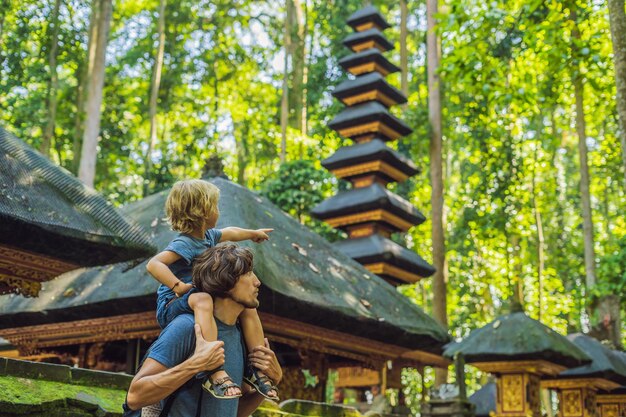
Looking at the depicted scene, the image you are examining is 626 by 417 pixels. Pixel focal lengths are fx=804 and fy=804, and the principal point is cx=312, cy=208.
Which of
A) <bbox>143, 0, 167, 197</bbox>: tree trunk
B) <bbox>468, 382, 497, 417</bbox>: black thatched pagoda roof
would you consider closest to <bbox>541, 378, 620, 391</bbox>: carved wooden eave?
<bbox>468, 382, 497, 417</bbox>: black thatched pagoda roof

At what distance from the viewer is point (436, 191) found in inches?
829

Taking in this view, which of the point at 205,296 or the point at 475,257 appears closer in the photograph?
the point at 205,296

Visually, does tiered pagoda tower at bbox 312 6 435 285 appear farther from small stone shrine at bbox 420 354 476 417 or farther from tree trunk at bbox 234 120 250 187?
tree trunk at bbox 234 120 250 187

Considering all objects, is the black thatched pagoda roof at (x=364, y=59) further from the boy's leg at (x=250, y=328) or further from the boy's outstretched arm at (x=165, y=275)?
the boy's leg at (x=250, y=328)

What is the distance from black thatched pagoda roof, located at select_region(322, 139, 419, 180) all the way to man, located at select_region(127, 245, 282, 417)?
58.1ft

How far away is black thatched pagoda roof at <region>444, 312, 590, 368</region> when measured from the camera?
11711mm

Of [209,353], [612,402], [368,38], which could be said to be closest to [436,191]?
[368,38]

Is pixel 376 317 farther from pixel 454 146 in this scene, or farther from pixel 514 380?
pixel 454 146

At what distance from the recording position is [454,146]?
3053 cm

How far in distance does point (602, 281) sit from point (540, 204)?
10.6m

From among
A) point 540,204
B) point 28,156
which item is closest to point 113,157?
point 540,204

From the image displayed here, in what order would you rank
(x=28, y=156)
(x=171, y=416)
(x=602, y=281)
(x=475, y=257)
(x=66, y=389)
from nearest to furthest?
(x=171, y=416) → (x=66, y=389) → (x=28, y=156) → (x=602, y=281) → (x=475, y=257)

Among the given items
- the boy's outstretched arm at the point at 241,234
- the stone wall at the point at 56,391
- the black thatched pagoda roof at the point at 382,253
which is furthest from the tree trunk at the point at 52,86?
the boy's outstretched arm at the point at 241,234

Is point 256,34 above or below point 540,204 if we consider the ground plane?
above
